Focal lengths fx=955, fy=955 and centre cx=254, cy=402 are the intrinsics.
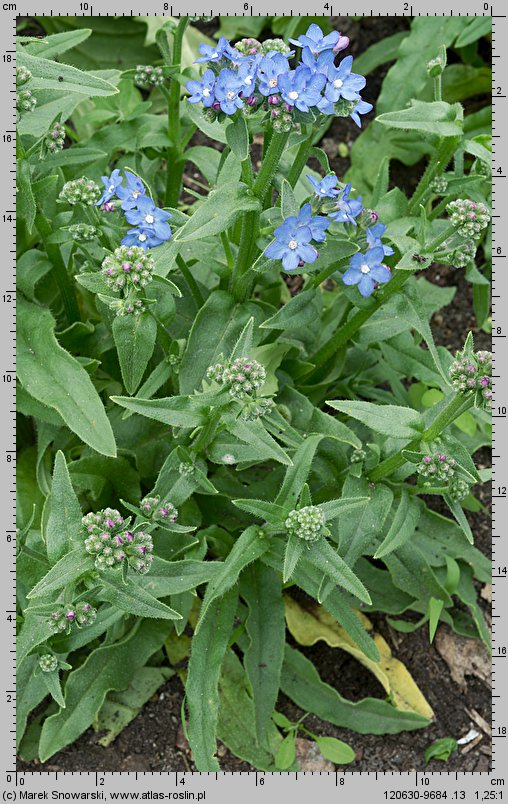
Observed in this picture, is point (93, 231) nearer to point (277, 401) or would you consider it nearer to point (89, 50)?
point (277, 401)

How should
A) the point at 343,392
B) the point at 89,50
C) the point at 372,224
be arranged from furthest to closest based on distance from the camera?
the point at 89,50
the point at 343,392
the point at 372,224

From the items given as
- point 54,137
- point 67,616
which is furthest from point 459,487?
point 54,137

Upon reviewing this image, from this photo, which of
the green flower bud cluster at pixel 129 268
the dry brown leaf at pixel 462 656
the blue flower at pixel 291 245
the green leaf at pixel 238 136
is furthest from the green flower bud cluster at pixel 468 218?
the dry brown leaf at pixel 462 656

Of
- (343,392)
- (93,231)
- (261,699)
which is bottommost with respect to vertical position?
(261,699)

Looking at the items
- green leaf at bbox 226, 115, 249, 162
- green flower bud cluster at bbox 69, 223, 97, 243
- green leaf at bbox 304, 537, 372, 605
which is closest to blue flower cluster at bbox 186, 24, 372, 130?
green leaf at bbox 226, 115, 249, 162

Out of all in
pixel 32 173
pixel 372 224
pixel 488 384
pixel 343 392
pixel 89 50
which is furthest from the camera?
pixel 89 50

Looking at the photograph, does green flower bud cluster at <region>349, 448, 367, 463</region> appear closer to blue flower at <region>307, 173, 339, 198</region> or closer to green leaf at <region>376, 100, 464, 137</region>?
blue flower at <region>307, 173, 339, 198</region>

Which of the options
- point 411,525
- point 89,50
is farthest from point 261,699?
point 89,50
